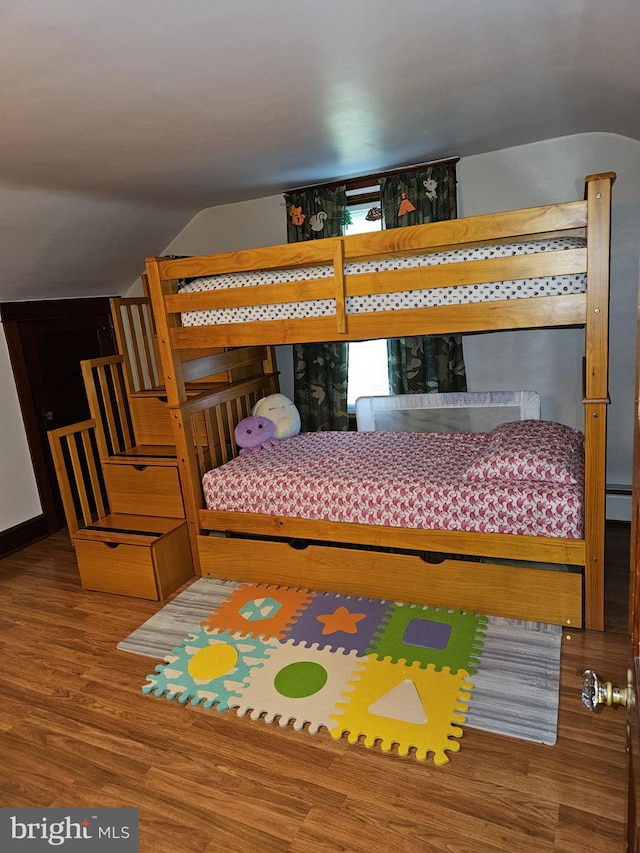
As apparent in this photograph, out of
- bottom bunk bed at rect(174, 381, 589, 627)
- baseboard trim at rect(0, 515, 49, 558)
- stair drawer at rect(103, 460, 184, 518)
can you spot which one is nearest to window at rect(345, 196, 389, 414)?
bottom bunk bed at rect(174, 381, 589, 627)

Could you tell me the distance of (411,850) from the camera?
152cm

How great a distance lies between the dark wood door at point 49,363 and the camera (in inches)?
151

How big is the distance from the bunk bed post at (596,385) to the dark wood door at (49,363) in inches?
136

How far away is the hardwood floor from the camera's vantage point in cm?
158

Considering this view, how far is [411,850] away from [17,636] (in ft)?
→ 6.88

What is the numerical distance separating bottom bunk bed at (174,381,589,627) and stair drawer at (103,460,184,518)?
0.19 meters

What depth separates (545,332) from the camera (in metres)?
3.41

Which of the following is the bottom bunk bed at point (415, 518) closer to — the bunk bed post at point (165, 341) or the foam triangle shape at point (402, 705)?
the bunk bed post at point (165, 341)

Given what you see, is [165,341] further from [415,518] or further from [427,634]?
[427,634]

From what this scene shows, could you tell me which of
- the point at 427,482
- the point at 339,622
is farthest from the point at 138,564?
the point at 427,482

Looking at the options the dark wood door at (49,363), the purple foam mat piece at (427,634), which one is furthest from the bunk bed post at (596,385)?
the dark wood door at (49,363)

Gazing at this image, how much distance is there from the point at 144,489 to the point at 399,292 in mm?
1858

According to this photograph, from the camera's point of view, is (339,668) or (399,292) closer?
(339,668)

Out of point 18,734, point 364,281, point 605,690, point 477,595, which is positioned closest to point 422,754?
point 477,595
